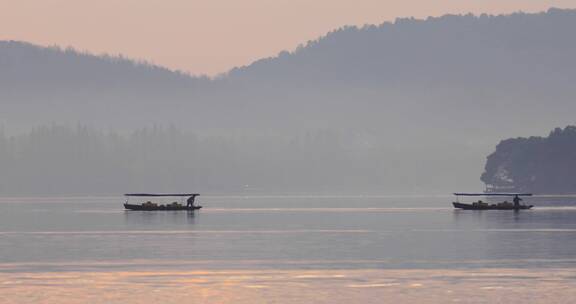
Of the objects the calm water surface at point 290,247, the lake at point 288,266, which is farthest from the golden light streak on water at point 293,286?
the calm water surface at point 290,247

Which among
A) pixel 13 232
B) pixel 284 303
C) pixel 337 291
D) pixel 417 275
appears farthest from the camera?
pixel 13 232

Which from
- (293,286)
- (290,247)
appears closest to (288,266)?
(293,286)

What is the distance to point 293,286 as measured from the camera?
91.9m

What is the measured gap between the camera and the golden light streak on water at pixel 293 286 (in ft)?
274

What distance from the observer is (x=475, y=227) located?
194 meters

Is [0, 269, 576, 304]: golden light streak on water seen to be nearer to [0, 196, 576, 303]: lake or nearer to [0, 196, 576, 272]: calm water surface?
[0, 196, 576, 303]: lake

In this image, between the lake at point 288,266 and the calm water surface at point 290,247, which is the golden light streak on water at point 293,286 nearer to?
the lake at point 288,266

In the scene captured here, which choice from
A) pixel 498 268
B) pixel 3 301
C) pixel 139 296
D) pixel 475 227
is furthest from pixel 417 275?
pixel 475 227

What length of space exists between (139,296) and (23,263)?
1300 inches

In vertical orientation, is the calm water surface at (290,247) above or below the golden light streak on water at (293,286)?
above

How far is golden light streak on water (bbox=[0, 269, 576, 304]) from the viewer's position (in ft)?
274

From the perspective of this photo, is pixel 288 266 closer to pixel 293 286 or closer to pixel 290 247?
pixel 293 286

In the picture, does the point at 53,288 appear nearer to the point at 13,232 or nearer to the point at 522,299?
the point at 522,299

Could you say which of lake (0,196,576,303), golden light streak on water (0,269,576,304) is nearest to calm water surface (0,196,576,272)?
lake (0,196,576,303)
